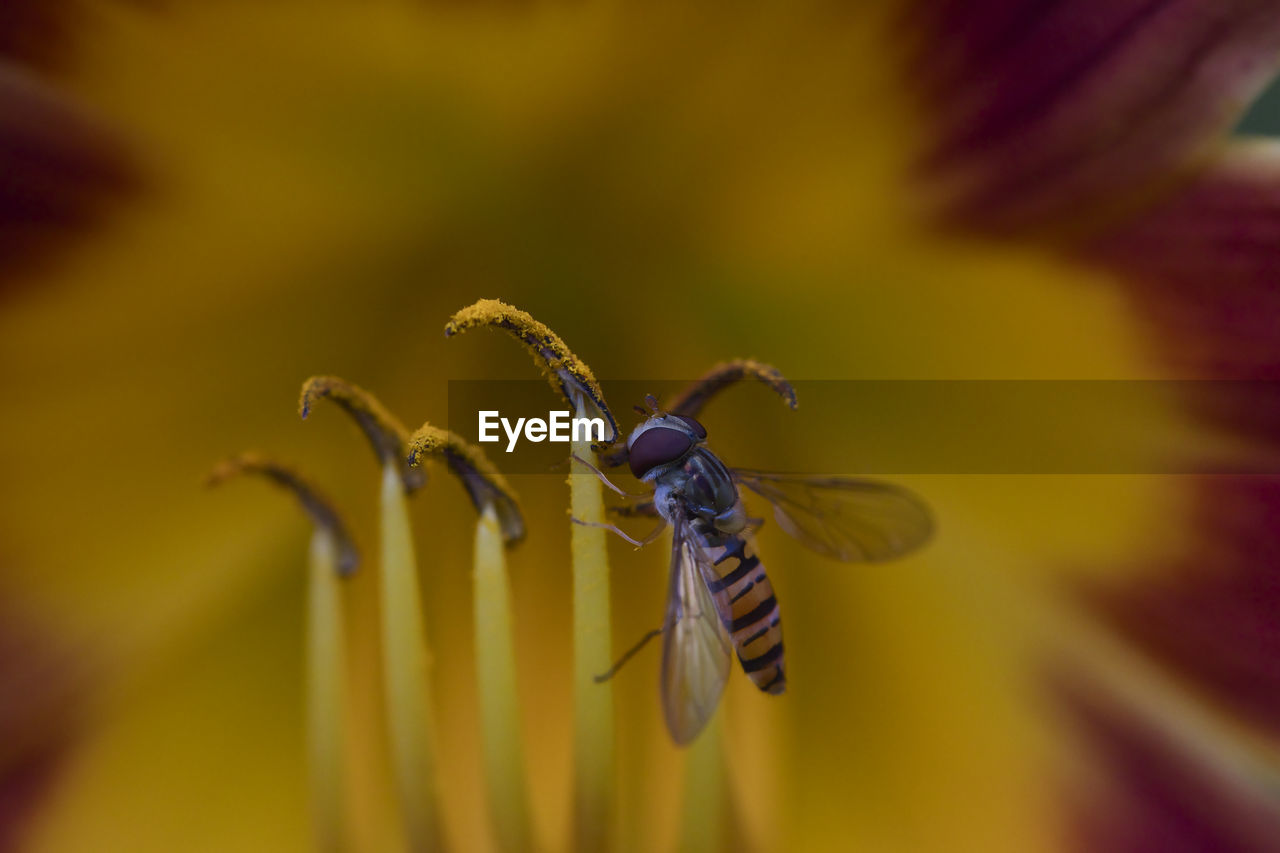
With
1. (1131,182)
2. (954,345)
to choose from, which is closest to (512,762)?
(954,345)

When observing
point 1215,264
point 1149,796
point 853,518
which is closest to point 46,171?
point 853,518

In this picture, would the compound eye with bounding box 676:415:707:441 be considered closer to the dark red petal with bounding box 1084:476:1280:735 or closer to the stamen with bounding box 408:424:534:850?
the stamen with bounding box 408:424:534:850

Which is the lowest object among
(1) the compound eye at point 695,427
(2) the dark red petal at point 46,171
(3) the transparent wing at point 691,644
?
(3) the transparent wing at point 691,644

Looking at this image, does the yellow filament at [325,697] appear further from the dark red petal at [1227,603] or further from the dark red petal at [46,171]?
the dark red petal at [1227,603]

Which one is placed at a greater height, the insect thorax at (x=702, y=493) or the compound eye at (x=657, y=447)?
the compound eye at (x=657, y=447)

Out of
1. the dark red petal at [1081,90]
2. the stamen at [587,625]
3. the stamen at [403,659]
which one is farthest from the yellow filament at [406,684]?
the dark red petal at [1081,90]
